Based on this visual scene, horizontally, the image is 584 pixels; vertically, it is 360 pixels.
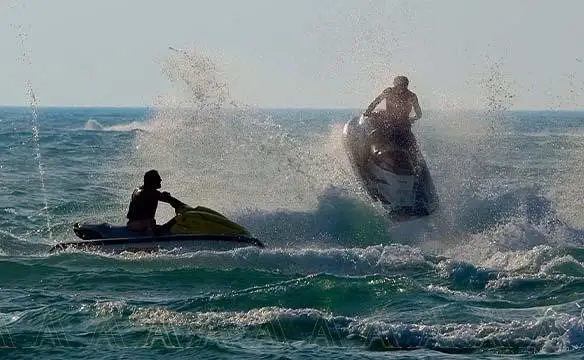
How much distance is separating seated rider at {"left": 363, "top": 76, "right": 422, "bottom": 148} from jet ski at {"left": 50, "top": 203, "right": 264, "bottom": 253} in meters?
4.50

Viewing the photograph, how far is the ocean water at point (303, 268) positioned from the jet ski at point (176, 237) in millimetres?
264

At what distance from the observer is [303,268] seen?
43.8ft

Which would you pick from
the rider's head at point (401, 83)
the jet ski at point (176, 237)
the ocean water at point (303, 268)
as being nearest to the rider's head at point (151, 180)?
the jet ski at point (176, 237)

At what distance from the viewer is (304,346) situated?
9250 mm

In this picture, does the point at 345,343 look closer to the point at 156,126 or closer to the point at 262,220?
the point at 262,220

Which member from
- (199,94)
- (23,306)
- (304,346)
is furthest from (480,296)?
(199,94)

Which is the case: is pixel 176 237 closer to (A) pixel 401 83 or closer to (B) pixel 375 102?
(B) pixel 375 102

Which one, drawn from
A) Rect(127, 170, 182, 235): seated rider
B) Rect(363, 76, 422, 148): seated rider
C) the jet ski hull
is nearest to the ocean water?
the jet ski hull

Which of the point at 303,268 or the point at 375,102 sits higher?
the point at 375,102

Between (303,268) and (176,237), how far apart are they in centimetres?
204

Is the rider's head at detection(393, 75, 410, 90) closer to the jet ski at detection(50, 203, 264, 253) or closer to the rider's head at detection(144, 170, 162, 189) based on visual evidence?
the jet ski at detection(50, 203, 264, 253)

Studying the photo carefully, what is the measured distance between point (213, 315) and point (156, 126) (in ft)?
55.8

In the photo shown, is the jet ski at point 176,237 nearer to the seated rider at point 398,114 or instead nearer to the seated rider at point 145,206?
the seated rider at point 145,206

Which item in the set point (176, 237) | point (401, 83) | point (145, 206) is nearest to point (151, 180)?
point (145, 206)
